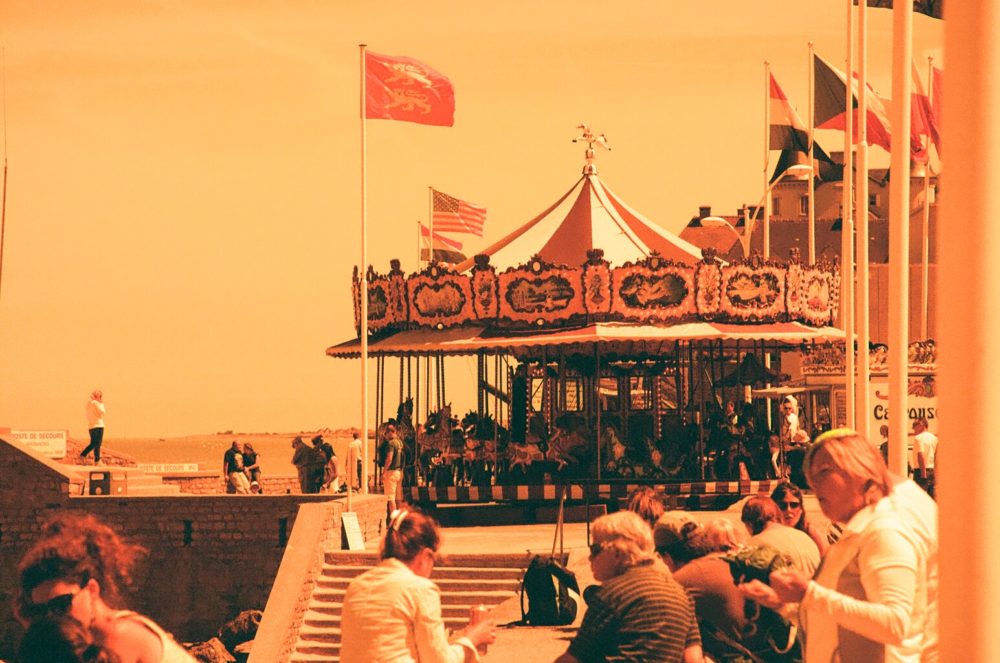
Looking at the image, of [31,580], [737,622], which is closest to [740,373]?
[737,622]

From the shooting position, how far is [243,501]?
34.1m

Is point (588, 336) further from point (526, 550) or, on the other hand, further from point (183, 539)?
point (183, 539)

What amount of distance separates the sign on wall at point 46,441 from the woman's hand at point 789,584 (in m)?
36.3

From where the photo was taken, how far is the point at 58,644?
448cm

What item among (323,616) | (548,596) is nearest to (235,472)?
(323,616)

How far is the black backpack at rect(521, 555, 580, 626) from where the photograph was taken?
17547 mm

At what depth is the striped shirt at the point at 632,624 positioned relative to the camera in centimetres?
608

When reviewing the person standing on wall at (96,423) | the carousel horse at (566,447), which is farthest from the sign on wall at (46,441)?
the carousel horse at (566,447)

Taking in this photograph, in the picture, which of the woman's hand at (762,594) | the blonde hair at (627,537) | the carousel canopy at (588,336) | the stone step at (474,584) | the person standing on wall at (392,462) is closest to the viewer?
the woman's hand at (762,594)

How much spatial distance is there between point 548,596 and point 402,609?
11.8 metres

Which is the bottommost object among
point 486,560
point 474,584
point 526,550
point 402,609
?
point 474,584

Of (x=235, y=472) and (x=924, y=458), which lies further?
(x=235, y=472)

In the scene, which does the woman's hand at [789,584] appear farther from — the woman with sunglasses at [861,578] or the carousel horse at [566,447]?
the carousel horse at [566,447]

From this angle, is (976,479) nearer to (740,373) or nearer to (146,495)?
(740,373)
